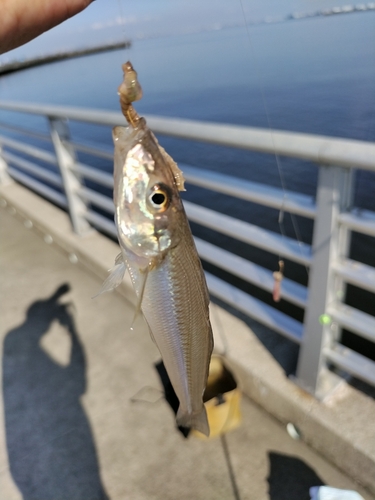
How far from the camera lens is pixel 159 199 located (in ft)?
3.53

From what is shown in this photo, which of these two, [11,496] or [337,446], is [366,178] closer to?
[337,446]

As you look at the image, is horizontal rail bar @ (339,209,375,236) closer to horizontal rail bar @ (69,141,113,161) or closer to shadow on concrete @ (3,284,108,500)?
shadow on concrete @ (3,284,108,500)

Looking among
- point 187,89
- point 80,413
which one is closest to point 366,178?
point 80,413

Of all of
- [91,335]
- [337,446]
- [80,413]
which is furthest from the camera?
[91,335]

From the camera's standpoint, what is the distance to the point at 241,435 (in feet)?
8.07

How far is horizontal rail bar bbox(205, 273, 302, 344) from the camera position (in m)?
2.51

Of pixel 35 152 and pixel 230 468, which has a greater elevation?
pixel 35 152

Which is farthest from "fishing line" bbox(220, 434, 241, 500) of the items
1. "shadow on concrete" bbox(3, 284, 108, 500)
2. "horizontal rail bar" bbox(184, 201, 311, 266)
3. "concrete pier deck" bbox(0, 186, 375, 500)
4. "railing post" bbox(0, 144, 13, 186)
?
"railing post" bbox(0, 144, 13, 186)

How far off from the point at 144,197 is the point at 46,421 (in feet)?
7.43

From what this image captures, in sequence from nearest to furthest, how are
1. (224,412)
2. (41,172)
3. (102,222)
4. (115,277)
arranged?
(115,277) < (224,412) < (102,222) < (41,172)

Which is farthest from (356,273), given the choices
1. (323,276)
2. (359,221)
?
(359,221)

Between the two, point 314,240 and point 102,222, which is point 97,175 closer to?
point 102,222

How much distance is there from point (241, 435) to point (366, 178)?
6798mm

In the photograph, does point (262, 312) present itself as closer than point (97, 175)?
Yes
